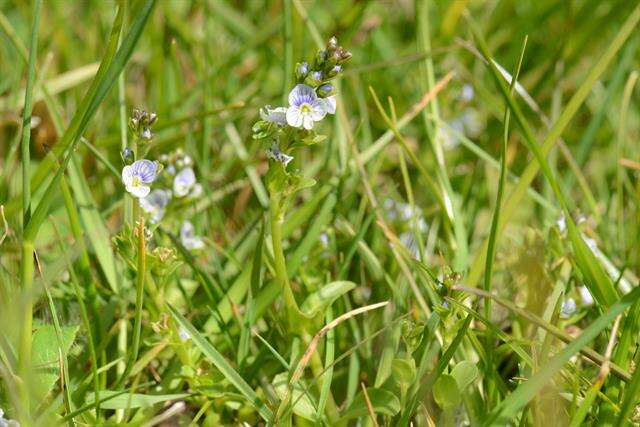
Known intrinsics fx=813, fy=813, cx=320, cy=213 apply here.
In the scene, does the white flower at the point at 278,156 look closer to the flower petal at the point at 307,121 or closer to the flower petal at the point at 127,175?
the flower petal at the point at 307,121

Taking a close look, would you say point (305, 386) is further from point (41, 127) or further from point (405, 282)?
point (41, 127)

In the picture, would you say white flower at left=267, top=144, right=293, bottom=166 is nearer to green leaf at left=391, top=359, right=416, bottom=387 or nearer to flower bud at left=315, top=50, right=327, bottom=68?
flower bud at left=315, top=50, right=327, bottom=68

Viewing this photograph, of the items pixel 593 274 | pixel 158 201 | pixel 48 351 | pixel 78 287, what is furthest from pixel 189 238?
pixel 593 274

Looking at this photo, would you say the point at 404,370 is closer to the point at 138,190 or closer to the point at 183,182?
the point at 138,190

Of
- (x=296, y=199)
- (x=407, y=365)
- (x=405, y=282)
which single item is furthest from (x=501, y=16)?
(x=407, y=365)

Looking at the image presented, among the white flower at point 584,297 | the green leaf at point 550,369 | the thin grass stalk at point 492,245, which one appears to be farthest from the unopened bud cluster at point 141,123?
the white flower at point 584,297

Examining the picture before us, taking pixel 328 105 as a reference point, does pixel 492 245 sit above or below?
below
